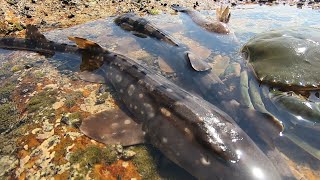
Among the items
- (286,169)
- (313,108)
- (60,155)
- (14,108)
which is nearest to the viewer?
(286,169)

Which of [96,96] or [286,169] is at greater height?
[286,169]

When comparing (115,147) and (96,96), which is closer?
(115,147)

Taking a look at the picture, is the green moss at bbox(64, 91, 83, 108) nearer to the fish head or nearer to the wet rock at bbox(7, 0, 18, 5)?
the fish head

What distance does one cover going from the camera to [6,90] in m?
5.70

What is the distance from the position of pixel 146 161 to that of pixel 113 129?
0.82 meters

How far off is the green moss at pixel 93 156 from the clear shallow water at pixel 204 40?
81.9 inches

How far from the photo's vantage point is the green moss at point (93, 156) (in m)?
4.15

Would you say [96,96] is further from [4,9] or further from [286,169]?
[4,9]

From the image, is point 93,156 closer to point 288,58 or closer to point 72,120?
point 72,120

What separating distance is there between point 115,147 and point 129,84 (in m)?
1.42

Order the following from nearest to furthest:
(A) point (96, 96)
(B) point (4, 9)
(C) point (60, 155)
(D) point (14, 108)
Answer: (C) point (60, 155) → (D) point (14, 108) → (A) point (96, 96) → (B) point (4, 9)

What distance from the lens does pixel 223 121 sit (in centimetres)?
408

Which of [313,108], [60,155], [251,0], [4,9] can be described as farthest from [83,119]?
[251,0]

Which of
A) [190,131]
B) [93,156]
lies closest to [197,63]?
[190,131]
